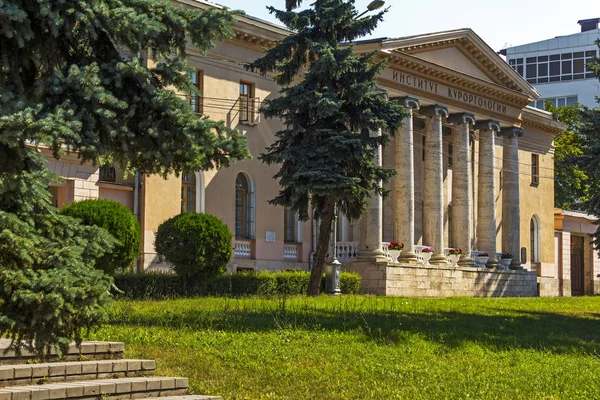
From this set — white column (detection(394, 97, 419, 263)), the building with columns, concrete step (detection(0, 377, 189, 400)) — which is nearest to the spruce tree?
the building with columns

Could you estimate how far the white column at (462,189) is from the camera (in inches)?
1684

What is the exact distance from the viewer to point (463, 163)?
42844 mm

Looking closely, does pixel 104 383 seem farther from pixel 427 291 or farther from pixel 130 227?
pixel 427 291

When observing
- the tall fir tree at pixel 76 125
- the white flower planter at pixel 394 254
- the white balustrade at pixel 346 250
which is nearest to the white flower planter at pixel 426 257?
the white flower planter at pixel 394 254

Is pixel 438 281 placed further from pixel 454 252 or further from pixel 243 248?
pixel 243 248

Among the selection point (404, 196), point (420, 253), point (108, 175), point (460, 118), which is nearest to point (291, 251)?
point (404, 196)

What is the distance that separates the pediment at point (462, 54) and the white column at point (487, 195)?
2.18m

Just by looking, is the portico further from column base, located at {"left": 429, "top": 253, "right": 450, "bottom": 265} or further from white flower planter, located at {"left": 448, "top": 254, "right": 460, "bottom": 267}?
white flower planter, located at {"left": 448, "top": 254, "right": 460, "bottom": 267}

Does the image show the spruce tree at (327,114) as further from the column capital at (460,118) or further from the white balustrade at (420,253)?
the column capital at (460,118)

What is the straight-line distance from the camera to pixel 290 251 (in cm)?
3722

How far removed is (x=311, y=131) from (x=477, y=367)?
15.0 metres

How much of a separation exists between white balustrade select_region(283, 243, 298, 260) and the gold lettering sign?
749 cm

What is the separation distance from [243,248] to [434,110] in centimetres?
1068

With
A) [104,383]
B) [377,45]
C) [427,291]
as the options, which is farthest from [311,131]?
[104,383]
